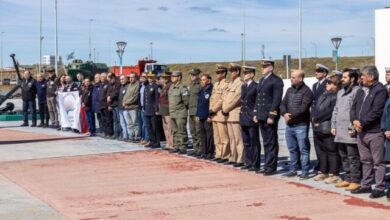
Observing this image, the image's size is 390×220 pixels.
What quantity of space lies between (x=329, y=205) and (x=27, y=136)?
40.8ft

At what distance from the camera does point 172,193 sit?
9164mm

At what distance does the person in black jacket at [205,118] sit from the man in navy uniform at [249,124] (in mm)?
1342

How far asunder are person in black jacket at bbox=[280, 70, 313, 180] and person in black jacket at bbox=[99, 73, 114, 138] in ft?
25.4

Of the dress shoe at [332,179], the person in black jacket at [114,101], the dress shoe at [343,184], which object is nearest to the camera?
the dress shoe at [343,184]

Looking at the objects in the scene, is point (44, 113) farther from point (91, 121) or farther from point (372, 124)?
point (372, 124)

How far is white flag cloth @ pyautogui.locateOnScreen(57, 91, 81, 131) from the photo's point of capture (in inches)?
751

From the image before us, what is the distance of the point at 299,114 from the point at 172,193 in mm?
2558

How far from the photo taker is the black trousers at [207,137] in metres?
12.7

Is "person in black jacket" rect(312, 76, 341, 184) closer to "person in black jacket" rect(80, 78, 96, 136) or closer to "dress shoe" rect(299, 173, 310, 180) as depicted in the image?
"dress shoe" rect(299, 173, 310, 180)

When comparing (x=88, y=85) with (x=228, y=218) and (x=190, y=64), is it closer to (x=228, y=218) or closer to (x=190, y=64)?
(x=228, y=218)

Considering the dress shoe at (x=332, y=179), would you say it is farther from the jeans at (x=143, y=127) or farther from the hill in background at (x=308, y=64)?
the hill in background at (x=308, y=64)

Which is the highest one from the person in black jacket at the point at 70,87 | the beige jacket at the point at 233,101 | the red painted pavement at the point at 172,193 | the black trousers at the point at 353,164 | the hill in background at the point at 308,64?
the hill in background at the point at 308,64

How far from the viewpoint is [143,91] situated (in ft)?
50.0

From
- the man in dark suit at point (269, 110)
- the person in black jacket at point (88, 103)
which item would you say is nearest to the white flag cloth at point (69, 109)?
the person in black jacket at point (88, 103)
